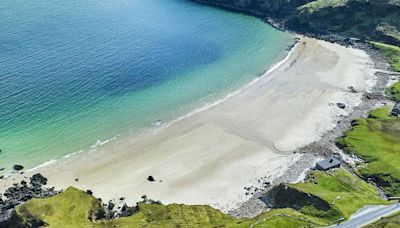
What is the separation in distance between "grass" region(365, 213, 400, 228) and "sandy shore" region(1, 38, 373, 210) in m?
26.0

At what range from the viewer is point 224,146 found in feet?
349

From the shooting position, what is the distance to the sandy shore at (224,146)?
3593 inches

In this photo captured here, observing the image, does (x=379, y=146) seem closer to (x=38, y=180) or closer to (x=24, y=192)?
(x=38, y=180)

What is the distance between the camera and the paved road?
7200 cm

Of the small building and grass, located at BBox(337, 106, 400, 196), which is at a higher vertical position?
grass, located at BBox(337, 106, 400, 196)

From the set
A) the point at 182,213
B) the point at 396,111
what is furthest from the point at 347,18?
the point at 182,213

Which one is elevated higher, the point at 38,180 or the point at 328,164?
the point at 328,164

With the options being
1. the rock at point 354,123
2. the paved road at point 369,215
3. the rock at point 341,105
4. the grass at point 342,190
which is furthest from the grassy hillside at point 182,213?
the rock at point 341,105

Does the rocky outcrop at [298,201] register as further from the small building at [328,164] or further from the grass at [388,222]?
the small building at [328,164]

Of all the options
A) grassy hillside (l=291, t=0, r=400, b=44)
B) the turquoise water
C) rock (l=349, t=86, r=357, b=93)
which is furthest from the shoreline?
rock (l=349, t=86, r=357, b=93)

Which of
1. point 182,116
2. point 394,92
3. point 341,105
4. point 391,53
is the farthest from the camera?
point 391,53

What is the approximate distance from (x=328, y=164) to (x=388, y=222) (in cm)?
2802

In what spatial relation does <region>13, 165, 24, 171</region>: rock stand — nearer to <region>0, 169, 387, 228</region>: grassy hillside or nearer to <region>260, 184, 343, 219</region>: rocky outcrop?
<region>0, 169, 387, 228</region>: grassy hillside

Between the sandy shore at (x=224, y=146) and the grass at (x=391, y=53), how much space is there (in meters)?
11.1
